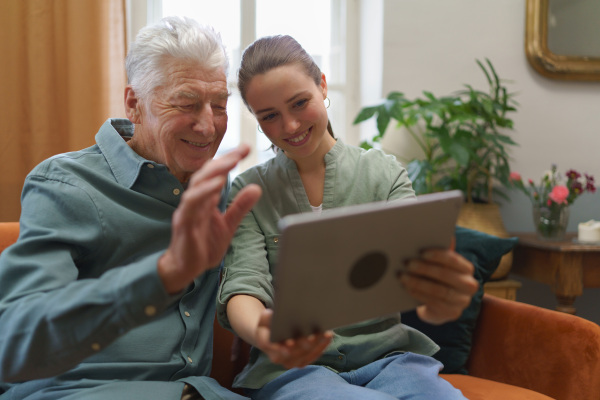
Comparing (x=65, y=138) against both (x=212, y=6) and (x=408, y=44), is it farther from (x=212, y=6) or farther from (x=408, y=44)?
(x=408, y=44)

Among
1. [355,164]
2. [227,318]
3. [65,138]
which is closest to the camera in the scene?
[227,318]

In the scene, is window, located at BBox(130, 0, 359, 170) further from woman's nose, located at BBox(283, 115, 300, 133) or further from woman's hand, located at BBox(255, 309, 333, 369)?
woman's hand, located at BBox(255, 309, 333, 369)

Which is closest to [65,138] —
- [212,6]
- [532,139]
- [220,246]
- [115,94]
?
[115,94]

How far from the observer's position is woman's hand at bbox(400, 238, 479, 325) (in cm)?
86

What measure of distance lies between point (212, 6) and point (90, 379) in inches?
84.0

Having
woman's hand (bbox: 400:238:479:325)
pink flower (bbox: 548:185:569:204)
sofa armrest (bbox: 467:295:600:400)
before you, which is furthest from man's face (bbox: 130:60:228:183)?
pink flower (bbox: 548:185:569:204)

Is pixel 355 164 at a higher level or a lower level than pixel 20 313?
higher

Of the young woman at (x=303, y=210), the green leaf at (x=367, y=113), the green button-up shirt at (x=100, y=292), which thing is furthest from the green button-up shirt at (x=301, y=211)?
the green leaf at (x=367, y=113)

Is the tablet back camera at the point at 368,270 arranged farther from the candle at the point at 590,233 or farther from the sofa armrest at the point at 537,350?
the candle at the point at 590,233

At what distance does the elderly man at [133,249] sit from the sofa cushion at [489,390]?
2.01 ft

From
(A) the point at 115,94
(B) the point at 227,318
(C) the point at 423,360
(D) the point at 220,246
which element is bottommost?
(C) the point at 423,360

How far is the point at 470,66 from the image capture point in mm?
2715

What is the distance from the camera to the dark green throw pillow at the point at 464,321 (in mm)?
1625

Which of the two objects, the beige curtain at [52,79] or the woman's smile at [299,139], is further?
the beige curtain at [52,79]
